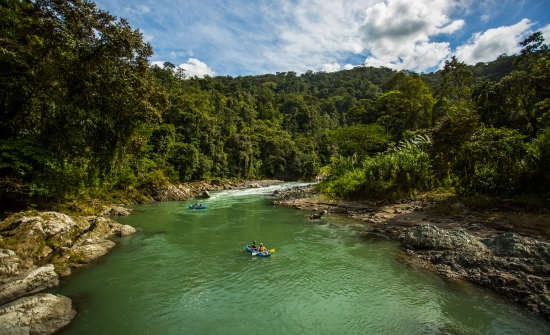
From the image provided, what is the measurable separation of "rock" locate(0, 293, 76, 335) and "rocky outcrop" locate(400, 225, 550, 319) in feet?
39.8

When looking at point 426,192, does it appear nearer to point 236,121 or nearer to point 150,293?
point 150,293

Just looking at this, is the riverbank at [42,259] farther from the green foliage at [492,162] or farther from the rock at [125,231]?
Result: the green foliage at [492,162]

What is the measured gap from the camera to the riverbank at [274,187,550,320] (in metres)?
7.89

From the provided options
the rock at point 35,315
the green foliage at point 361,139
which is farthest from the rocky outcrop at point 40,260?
the green foliage at point 361,139

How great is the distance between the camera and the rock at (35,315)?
6.43 metres

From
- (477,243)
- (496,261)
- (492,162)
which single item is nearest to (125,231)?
(477,243)

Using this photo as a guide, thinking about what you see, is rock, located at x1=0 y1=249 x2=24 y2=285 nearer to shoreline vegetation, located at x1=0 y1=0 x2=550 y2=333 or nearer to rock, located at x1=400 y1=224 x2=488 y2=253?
shoreline vegetation, located at x1=0 y1=0 x2=550 y2=333

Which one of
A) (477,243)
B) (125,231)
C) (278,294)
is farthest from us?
(125,231)

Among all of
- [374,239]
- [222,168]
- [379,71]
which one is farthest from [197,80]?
[379,71]

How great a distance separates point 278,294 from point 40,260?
949 centimetres

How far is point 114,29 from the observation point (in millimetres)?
12680

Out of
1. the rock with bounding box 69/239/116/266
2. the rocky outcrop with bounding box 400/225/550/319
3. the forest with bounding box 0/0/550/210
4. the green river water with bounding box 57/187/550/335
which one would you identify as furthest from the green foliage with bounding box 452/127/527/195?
the rock with bounding box 69/239/116/266

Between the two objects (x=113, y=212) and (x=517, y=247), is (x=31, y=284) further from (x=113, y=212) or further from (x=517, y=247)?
(x=517, y=247)

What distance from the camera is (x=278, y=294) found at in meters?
8.73
